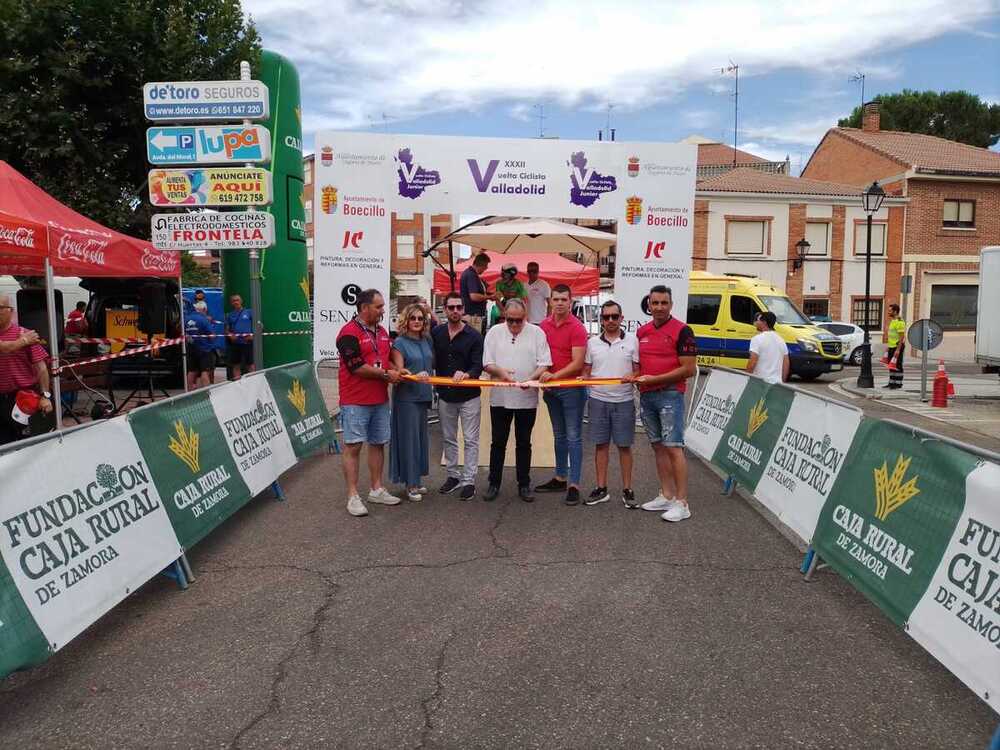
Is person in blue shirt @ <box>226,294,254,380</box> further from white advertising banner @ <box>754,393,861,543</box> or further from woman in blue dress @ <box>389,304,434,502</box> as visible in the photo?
white advertising banner @ <box>754,393,861,543</box>

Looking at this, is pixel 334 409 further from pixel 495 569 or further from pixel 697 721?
pixel 697 721

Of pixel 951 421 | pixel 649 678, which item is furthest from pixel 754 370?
pixel 951 421

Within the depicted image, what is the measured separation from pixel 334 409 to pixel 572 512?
23.1 feet

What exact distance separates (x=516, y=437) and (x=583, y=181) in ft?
14.7

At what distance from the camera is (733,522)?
6.42 meters

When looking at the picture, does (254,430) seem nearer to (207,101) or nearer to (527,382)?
(527,382)

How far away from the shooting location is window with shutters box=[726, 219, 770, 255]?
111ft

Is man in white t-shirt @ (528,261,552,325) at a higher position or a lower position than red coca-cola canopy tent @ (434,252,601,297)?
lower

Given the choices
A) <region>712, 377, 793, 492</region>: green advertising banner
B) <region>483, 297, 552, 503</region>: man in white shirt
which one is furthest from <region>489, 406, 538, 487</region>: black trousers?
<region>712, 377, 793, 492</region>: green advertising banner

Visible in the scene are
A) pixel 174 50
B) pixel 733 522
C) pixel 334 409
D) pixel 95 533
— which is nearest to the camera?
pixel 95 533

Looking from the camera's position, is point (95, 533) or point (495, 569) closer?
point (95, 533)

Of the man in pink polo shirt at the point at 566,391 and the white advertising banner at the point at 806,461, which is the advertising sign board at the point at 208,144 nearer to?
the man in pink polo shirt at the point at 566,391

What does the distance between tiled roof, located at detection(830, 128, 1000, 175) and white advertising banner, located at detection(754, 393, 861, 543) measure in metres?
33.3

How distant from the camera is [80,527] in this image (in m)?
4.00
